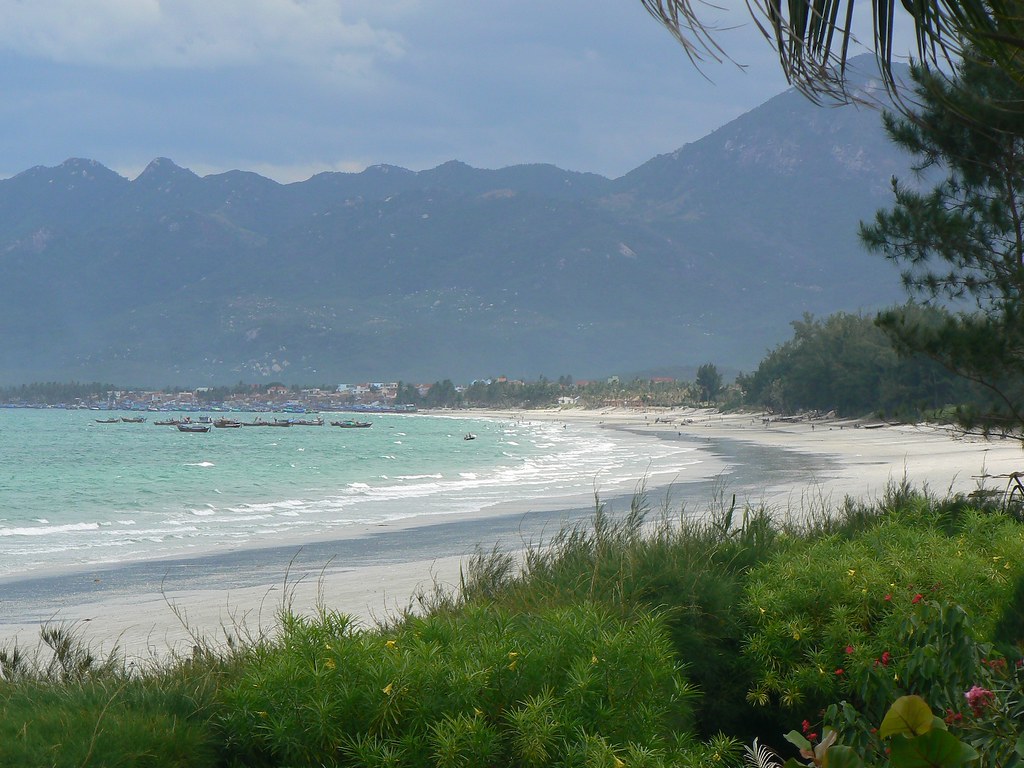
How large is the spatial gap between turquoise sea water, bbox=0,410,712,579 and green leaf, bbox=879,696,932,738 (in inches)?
577

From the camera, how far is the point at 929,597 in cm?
492

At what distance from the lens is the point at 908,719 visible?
143 centimetres

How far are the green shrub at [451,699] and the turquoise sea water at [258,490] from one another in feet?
40.9

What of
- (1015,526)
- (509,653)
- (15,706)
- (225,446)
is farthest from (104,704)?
(225,446)

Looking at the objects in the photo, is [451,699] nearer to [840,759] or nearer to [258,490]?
[840,759]

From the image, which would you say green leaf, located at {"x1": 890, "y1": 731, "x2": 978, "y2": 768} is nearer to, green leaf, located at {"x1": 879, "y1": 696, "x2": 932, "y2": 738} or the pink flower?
green leaf, located at {"x1": 879, "y1": 696, "x2": 932, "y2": 738}

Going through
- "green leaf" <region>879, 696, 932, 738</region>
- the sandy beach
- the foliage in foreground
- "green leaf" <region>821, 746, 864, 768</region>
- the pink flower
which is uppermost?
"green leaf" <region>879, 696, 932, 738</region>

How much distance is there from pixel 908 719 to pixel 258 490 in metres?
30.1

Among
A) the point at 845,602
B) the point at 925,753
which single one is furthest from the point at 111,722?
the point at 845,602

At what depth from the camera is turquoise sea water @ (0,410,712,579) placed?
61.2 ft

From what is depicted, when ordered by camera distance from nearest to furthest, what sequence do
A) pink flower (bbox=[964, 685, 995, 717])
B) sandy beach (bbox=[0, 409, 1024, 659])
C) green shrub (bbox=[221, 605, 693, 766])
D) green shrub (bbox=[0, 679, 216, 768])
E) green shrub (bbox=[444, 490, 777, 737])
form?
pink flower (bbox=[964, 685, 995, 717]) → green shrub (bbox=[0, 679, 216, 768]) → green shrub (bbox=[221, 605, 693, 766]) → green shrub (bbox=[444, 490, 777, 737]) → sandy beach (bbox=[0, 409, 1024, 659])

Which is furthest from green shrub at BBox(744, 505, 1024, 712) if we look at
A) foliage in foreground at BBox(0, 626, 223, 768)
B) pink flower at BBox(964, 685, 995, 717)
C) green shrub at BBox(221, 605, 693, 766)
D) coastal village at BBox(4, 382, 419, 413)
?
coastal village at BBox(4, 382, 419, 413)

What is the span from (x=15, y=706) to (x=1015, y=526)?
5.77m

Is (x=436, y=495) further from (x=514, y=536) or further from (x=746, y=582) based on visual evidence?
(x=746, y=582)
